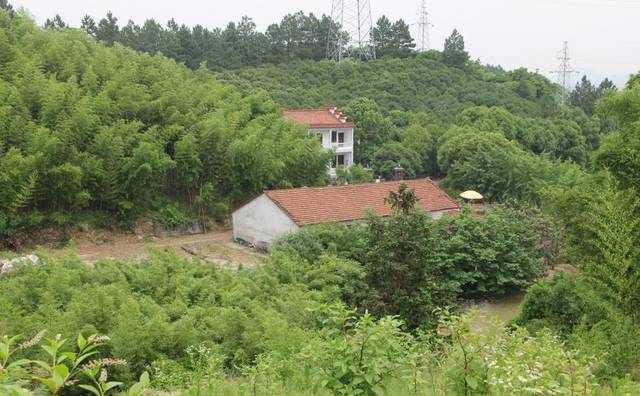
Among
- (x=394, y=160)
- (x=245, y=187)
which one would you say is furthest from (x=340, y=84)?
(x=245, y=187)

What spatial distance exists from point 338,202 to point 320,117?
1233 centimetres

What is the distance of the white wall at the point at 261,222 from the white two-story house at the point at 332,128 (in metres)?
10.4

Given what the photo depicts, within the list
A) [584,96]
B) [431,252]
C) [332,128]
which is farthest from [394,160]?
[584,96]

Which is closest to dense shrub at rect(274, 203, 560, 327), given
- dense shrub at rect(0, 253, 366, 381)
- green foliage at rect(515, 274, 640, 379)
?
dense shrub at rect(0, 253, 366, 381)

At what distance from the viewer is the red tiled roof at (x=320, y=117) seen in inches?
1083

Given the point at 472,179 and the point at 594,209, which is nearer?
the point at 594,209

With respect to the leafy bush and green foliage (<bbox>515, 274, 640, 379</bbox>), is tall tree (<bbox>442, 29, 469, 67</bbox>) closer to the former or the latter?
the leafy bush

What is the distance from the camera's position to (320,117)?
2836 cm

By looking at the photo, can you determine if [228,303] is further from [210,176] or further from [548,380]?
[210,176]

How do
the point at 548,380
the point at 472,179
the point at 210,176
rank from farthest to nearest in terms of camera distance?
the point at 472,179
the point at 210,176
the point at 548,380

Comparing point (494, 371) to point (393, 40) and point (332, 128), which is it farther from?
point (393, 40)

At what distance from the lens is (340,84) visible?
131ft

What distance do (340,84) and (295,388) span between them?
36.6 m

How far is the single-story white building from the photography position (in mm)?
15820
